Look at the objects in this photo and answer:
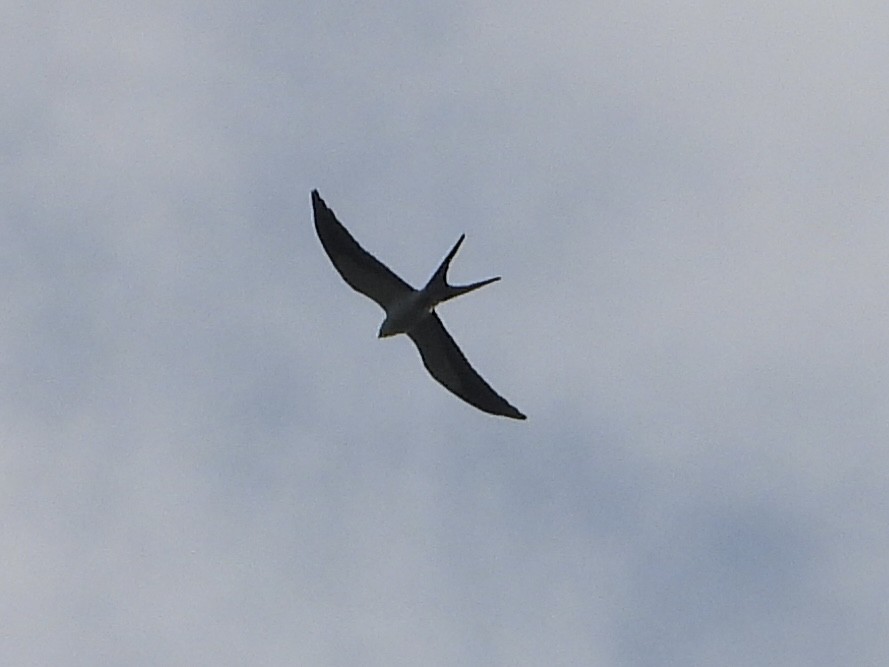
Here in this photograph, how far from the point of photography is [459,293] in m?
33.7

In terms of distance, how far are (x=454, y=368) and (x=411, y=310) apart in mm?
1760

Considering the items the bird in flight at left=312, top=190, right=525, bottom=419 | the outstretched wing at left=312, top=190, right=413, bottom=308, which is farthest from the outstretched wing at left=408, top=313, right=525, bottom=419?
the outstretched wing at left=312, top=190, right=413, bottom=308

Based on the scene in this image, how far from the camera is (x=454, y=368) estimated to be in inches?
1398

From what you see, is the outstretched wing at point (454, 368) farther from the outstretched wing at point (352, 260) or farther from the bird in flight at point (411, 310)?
the outstretched wing at point (352, 260)

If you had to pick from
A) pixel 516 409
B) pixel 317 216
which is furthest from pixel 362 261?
pixel 516 409

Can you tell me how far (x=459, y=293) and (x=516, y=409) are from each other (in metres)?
3.17

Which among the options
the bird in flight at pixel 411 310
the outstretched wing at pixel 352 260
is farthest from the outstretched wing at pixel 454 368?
the outstretched wing at pixel 352 260

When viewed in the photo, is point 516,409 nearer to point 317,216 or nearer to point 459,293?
point 459,293

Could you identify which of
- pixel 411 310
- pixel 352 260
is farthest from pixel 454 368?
pixel 352 260

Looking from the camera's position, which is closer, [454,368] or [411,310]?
[411,310]

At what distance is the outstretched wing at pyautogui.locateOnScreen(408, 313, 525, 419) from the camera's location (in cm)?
3528

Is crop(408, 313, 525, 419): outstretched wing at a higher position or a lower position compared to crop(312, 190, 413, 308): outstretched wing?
lower

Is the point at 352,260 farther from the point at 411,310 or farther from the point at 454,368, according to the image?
the point at 454,368

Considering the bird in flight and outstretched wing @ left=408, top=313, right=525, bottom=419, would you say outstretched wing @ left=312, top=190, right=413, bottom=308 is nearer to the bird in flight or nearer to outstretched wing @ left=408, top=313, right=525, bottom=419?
the bird in flight
